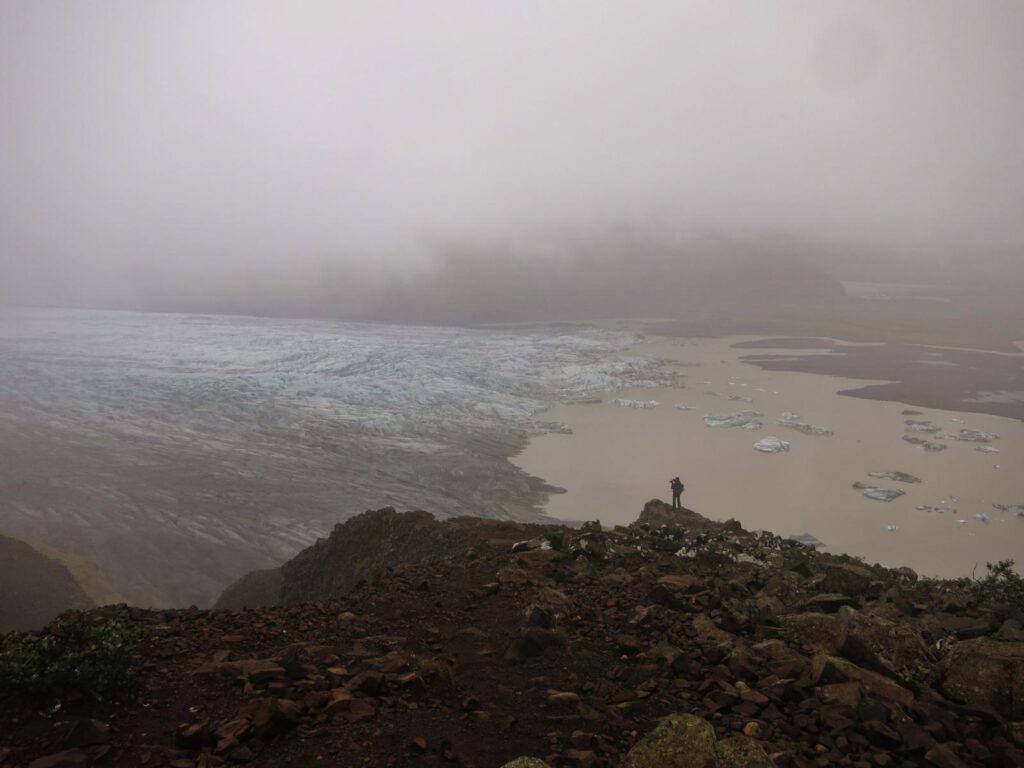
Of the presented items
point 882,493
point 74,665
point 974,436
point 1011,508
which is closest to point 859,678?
point 74,665

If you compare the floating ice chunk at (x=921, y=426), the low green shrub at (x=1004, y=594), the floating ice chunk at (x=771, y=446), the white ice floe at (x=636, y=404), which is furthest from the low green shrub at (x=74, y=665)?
the floating ice chunk at (x=921, y=426)

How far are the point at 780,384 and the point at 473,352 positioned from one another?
42.0 meters

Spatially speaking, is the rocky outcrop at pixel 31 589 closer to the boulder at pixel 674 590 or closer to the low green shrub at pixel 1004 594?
the boulder at pixel 674 590

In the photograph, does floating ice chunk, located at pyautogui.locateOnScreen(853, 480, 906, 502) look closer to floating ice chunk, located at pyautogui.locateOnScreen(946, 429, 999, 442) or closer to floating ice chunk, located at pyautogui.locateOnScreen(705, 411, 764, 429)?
floating ice chunk, located at pyautogui.locateOnScreen(705, 411, 764, 429)

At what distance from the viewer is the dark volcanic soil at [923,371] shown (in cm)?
6450

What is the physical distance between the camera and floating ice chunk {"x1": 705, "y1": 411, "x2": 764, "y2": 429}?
176 ft

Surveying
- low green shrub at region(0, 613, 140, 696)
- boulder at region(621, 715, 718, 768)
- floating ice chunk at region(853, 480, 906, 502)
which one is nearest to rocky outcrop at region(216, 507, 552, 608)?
low green shrub at region(0, 613, 140, 696)

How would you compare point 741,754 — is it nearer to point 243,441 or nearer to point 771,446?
point 771,446

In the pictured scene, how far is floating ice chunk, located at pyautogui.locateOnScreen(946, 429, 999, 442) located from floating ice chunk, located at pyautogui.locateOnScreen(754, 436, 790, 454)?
587 inches

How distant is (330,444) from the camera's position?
4962cm

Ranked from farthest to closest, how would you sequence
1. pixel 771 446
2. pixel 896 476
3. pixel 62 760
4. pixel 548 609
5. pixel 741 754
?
pixel 771 446 → pixel 896 476 → pixel 548 609 → pixel 741 754 → pixel 62 760

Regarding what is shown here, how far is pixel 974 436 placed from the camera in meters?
49.5

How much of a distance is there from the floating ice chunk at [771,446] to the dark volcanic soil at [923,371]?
25.0 meters

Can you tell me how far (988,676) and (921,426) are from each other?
2246 inches
